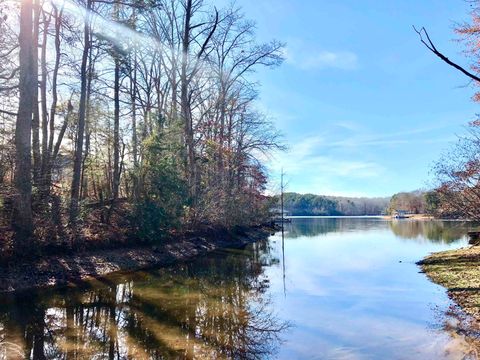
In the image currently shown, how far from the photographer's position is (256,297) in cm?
947

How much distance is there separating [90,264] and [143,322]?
6.51 metres

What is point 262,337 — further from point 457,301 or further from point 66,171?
point 66,171

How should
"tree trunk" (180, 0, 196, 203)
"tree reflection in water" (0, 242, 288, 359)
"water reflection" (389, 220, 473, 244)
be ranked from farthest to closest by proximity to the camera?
"water reflection" (389, 220, 473, 244)
"tree trunk" (180, 0, 196, 203)
"tree reflection in water" (0, 242, 288, 359)

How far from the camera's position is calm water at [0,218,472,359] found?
5594 mm

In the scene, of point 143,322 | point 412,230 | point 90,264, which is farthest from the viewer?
point 412,230

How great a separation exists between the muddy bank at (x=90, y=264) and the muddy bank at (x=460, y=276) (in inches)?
400

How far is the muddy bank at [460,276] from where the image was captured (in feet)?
25.9

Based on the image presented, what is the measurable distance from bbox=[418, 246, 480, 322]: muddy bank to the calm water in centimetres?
43

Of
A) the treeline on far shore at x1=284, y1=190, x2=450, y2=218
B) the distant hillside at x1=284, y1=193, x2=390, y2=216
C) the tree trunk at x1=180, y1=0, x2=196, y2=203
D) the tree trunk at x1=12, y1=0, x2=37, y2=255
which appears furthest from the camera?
the distant hillside at x1=284, y1=193, x2=390, y2=216

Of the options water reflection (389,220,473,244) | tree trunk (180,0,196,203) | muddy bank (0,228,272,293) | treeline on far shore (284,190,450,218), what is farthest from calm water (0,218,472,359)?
treeline on far shore (284,190,450,218)

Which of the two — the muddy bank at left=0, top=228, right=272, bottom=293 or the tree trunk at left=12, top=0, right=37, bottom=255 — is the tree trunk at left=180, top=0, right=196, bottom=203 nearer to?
the muddy bank at left=0, top=228, right=272, bottom=293

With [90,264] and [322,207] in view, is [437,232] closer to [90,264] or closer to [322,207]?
[90,264]

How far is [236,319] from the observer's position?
24.0 feet

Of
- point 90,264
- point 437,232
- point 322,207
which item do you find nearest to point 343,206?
point 322,207
